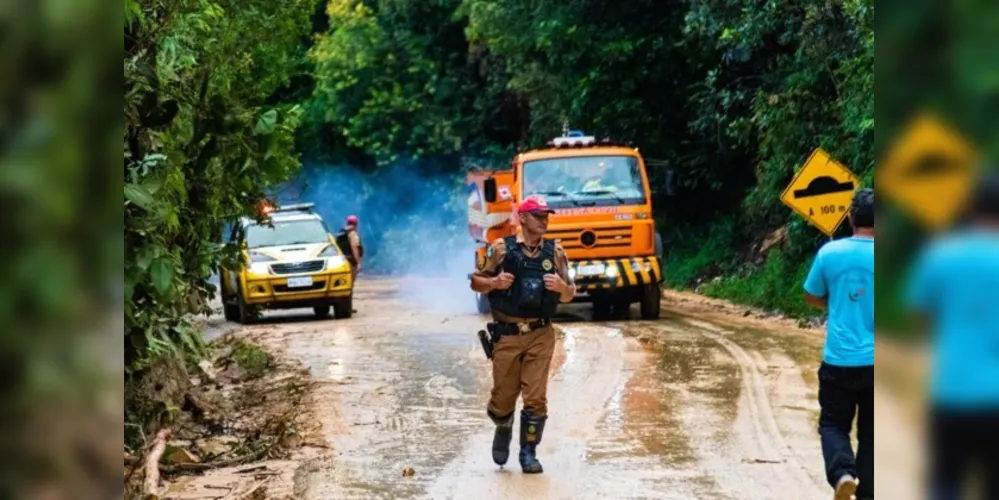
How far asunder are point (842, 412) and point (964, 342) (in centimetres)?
431

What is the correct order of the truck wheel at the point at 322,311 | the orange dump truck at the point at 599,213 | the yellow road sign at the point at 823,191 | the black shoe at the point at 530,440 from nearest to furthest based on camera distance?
the black shoe at the point at 530,440, the yellow road sign at the point at 823,191, the orange dump truck at the point at 599,213, the truck wheel at the point at 322,311

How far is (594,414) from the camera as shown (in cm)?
935

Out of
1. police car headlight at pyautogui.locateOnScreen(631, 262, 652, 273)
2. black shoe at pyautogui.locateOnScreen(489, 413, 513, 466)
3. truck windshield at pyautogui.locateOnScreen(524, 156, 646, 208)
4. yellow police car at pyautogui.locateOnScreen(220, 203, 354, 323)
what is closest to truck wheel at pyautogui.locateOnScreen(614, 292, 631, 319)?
police car headlight at pyautogui.locateOnScreen(631, 262, 652, 273)

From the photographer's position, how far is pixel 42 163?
1.05 m

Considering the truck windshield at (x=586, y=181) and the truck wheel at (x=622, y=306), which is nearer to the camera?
the truck windshield at (x=586, y=181)

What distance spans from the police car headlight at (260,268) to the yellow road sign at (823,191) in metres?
9.46

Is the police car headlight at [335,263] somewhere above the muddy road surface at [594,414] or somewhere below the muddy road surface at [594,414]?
above

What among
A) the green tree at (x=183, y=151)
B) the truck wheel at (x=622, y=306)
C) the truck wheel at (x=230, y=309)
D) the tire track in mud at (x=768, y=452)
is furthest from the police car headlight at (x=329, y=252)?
the tire track in mud at (x=768, y=452)

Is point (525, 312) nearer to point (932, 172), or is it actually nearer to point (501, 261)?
point (501, 261)

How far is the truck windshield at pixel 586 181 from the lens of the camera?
1716cm

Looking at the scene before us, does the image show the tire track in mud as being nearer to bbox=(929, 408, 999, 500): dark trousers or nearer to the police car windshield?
bbox=(929, 408, 999, 500): dark trousers

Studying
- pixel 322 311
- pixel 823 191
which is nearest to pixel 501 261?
pixel 823 191

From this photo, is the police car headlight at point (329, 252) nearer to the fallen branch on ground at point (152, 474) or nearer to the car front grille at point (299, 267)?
the car front grille at point (299, 267)

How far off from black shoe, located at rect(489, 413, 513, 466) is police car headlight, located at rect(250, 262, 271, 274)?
38.2ft
